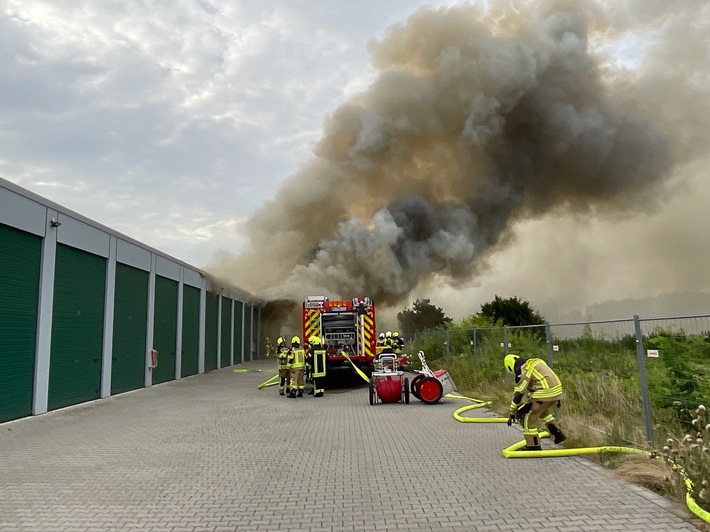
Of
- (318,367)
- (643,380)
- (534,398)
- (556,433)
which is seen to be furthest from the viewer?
(318,367)

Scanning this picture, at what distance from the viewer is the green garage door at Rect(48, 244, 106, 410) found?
1117cm

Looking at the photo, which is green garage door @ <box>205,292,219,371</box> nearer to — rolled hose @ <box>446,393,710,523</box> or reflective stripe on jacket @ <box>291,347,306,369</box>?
reflective stripe on jacket @ <box>291,347,306,369</box>

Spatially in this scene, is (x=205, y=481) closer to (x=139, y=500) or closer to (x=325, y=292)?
(x=139, y=500)

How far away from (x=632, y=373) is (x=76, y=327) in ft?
36.1

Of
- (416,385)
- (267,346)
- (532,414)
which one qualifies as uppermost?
(267,346)

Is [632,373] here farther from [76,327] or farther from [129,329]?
[129,329]

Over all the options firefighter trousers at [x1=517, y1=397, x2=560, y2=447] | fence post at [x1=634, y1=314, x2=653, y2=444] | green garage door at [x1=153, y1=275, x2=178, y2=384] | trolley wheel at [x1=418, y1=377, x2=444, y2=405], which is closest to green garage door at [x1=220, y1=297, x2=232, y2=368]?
green garage door at [x1=153, y1=275, x2=178, y2=384]

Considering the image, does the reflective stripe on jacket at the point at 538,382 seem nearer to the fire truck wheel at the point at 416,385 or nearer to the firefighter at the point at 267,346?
the fire truck wheel at the point at 416,385

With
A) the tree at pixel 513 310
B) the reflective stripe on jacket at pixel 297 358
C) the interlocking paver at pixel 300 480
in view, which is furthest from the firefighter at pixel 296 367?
the tree at pixel 513 310

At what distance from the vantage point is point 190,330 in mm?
20562

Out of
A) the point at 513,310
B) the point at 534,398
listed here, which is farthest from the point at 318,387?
the point at 513,310

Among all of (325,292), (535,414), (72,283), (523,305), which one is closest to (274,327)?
(325,292)

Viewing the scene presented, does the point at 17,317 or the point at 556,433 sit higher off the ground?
the point at 17,317

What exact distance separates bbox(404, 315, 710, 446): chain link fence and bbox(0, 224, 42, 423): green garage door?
30.3 ft
